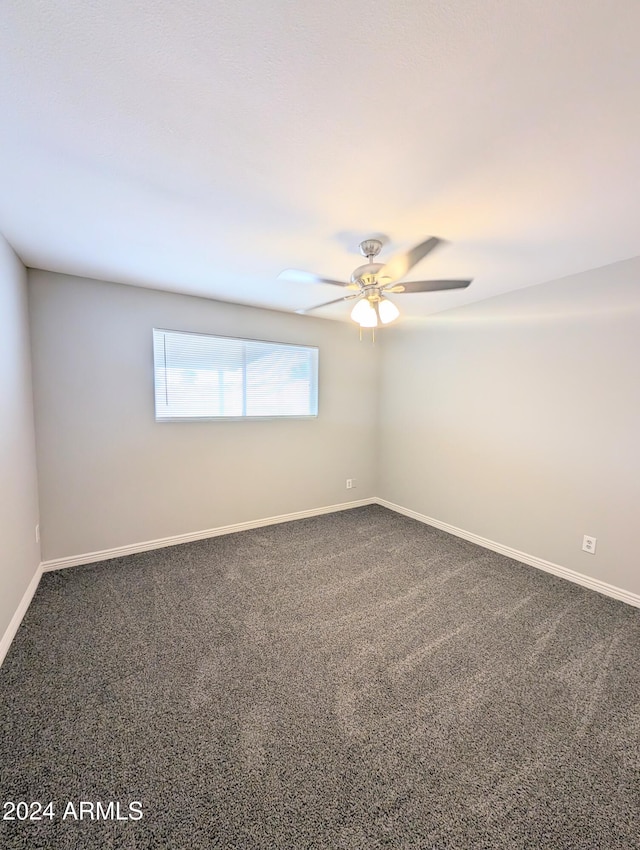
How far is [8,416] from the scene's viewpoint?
2.05 m

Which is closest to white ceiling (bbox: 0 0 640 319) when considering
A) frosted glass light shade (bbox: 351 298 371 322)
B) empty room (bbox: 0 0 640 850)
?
empty room (bbox: 0 0 640 850)

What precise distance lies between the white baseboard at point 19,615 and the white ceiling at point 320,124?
229 cm

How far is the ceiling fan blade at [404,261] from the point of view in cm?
163

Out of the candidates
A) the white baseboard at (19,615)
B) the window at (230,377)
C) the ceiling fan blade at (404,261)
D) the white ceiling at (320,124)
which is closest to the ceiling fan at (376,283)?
the ceiling fan blade at (404,261)

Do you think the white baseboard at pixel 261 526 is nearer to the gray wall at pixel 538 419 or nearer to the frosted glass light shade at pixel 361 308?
the gray wall at pixel 538 419

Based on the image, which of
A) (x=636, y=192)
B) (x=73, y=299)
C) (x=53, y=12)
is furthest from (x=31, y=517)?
(x=636, y=192)

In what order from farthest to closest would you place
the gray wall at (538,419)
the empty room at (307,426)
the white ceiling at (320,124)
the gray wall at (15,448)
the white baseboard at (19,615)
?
the gray wall at (538,419), the gray wall at (15,448), the white baseboard at (19,615), the empty room at (307,426), the white ceiling at (320,124)

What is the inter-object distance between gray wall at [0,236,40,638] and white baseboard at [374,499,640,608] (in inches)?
140

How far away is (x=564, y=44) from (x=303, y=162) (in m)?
0.88

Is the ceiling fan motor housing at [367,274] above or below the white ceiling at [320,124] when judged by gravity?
below

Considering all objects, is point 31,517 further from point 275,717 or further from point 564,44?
point 564,44

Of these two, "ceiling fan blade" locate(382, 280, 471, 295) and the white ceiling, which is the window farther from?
"ceiling fan blade" locate(382, 280, 471, 295)

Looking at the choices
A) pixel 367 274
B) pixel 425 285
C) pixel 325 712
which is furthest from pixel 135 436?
pixel 425 285

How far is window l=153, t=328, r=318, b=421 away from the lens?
3119 mm
